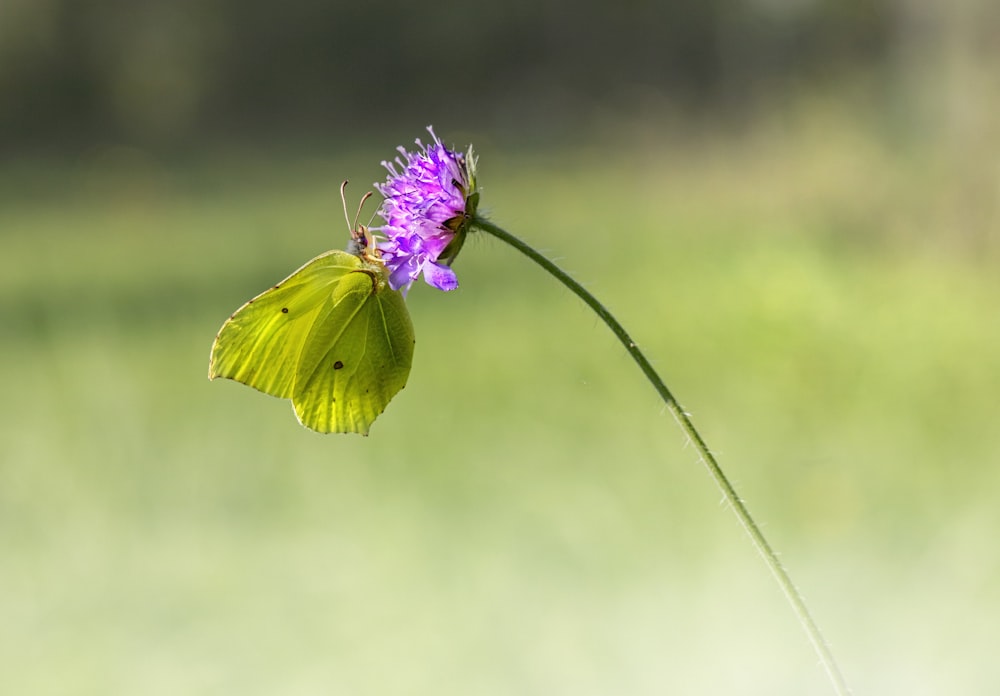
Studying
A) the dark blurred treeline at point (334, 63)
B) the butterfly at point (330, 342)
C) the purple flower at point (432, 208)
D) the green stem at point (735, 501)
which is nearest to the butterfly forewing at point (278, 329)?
the butterfly at point (330, 342)

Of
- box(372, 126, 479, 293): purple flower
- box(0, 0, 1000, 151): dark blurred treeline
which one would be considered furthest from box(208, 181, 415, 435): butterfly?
box(0, 0, 1000, 151): dark blurred treeline

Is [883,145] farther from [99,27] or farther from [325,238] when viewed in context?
[99,27]

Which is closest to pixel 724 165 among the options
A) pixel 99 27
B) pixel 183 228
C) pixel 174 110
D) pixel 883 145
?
pixel 883 145

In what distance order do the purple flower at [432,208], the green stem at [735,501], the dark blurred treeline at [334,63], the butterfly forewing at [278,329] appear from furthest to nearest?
the dark blurred treeline at [334,63]
the butterfly forewing at [278,329]
the purple flower at [432,208]
the green stem at [735,501]

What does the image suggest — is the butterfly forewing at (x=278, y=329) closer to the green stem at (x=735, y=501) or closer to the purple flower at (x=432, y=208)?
the purple flower at (x=432, y=208)

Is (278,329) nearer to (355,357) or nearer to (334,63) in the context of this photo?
(355,357)

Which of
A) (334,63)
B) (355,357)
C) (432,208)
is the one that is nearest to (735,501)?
(432,208)
